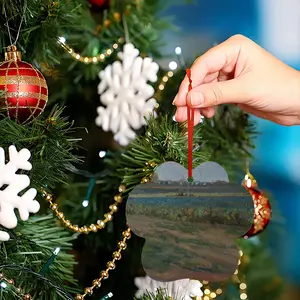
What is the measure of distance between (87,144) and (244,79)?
0.37m

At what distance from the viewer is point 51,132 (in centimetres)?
53

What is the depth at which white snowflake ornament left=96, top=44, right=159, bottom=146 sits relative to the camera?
710 millimetres

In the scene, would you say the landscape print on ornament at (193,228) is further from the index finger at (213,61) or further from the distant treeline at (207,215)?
the index finger at (213,61)

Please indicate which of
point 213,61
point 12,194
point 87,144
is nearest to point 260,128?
point 87,144

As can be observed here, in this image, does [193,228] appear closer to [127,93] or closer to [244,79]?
[244,79]

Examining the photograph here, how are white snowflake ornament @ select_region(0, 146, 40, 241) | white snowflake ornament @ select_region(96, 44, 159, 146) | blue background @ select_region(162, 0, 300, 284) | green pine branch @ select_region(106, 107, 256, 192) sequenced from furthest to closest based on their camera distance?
blue background @ select_region(162, 0, 300, 284) → white snowflake ornament @ select_region(96, 44, 159, 146) → green pine branch @ select_region(106, 107, 256, 192) → white snowflake ornament @ select_region(0, 146, 40, 241)

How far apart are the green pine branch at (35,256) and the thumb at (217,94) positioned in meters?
0.20

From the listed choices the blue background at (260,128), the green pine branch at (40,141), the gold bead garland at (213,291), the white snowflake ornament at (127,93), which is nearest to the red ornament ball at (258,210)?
the gold bead garland at (213,291)

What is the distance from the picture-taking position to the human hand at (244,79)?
1.82ft

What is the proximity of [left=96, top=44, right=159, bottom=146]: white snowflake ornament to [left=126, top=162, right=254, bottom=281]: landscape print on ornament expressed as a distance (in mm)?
226

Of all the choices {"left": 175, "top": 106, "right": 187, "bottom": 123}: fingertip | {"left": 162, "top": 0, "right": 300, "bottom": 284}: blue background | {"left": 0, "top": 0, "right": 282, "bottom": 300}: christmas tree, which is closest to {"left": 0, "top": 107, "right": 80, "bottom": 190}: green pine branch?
{"left": 0, "top": 0, "right": 282, "bottom": 300}: christmas tree

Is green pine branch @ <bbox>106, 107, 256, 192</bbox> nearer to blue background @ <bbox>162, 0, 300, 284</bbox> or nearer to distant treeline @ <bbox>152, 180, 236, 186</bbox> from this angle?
distant treeline @ <bbox>152, 180, 236, 186</bbox>

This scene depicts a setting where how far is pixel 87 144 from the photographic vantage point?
881 millimetres

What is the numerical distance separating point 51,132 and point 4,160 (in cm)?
6
